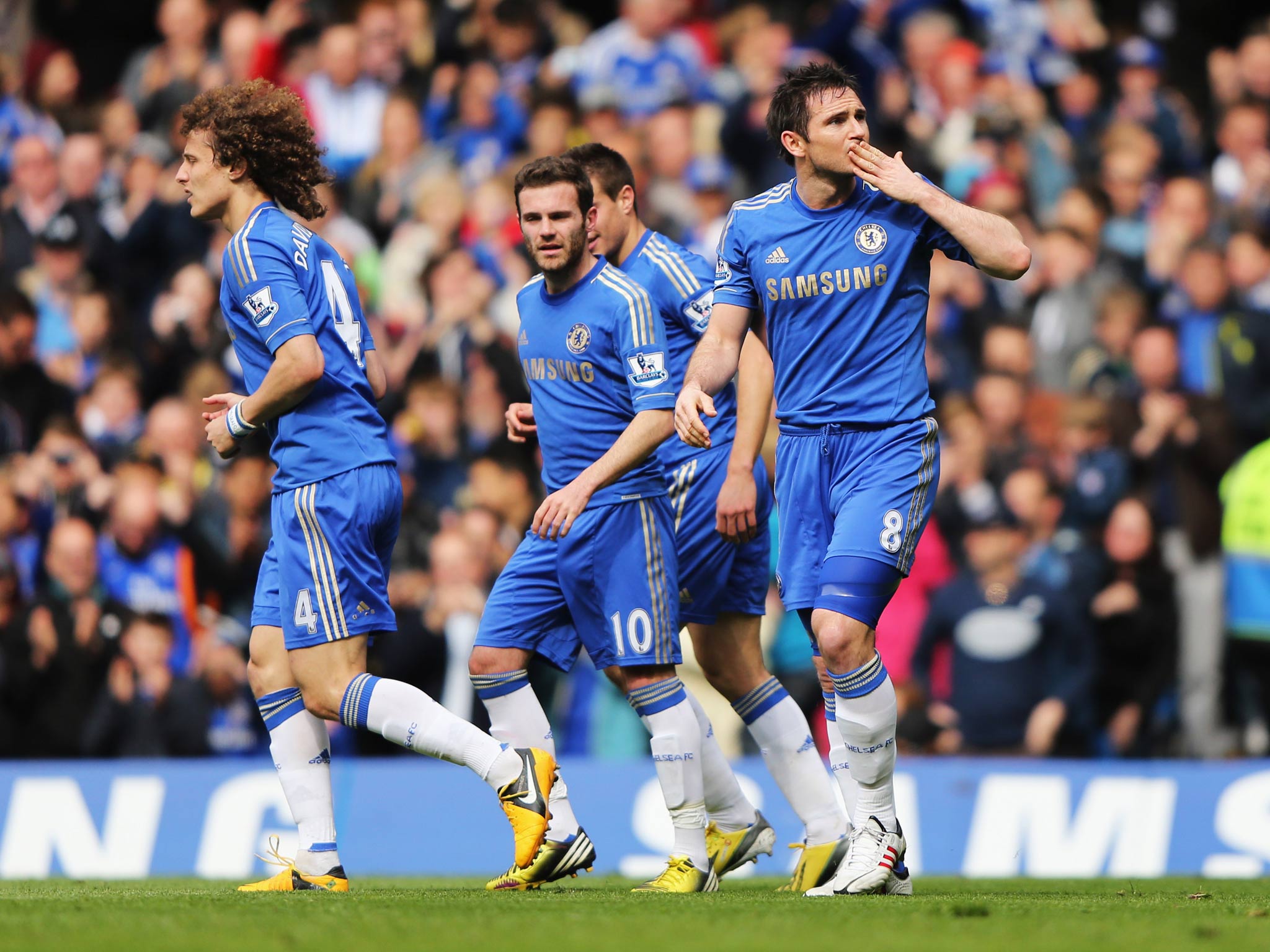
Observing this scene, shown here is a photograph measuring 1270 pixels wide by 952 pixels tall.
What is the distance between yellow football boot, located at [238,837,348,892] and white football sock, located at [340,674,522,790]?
659 mm

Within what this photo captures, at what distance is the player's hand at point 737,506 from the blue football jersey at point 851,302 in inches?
11.5

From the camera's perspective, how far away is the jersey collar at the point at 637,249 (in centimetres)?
725

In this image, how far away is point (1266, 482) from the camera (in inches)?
402

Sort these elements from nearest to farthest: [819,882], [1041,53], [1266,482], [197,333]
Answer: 1. [819,882]
2. [1266,482]
3. [197,333]
4. [1041,53]

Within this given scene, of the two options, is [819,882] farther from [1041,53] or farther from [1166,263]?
[1041,53]

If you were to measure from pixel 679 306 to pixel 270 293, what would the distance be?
6.00ft

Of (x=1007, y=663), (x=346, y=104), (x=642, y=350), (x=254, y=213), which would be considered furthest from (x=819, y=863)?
(x=346, y=104)

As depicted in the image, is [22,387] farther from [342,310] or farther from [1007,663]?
[1007,663]

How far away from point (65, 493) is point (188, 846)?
3.06 meters

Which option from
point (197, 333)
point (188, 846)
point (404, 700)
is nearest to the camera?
point (404, 700)

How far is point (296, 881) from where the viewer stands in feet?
20.7

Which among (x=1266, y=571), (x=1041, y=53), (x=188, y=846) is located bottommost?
(x=188, y=846)

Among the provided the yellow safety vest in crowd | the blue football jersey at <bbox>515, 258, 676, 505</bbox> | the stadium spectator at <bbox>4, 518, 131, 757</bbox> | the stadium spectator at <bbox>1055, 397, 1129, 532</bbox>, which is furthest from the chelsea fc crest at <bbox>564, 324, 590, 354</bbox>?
the yellow safety vest in crowd

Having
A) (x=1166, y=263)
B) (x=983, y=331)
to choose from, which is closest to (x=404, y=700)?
(x=983, y=331)
